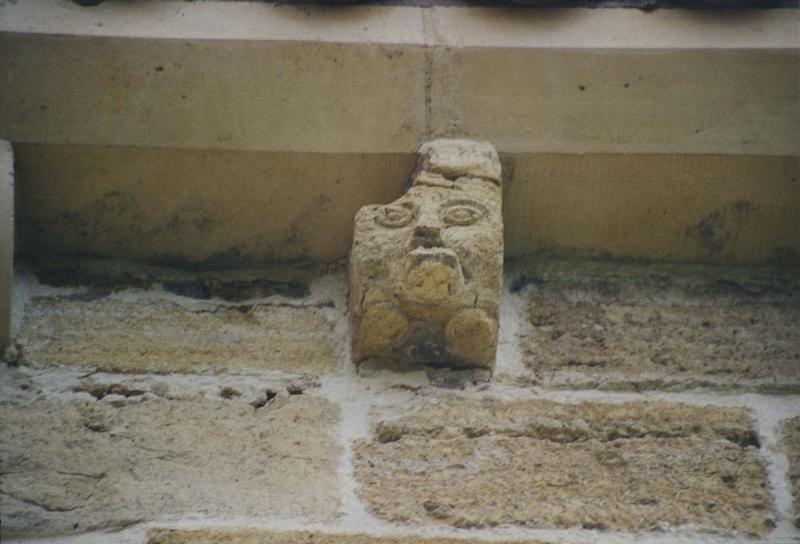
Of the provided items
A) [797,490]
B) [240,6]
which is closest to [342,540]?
[797,490]

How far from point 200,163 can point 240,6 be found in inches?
13.0

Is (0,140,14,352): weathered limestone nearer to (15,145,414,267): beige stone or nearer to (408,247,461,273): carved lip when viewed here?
(15,145,414,267): beige stone

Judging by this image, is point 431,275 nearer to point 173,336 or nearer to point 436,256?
point 436,256

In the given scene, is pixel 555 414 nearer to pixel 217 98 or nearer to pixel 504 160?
pixel 504 160

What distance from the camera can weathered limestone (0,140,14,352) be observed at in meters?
2.78

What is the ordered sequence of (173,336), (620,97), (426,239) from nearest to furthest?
(426,239), (173,336), (620,97)

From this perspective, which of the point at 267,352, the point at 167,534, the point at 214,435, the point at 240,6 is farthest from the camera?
the point at 240,6

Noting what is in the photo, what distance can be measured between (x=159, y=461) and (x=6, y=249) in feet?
1.56

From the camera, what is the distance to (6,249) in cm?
278

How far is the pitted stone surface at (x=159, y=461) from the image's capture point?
99.0 inches

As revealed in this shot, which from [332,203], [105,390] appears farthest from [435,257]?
[105,390]

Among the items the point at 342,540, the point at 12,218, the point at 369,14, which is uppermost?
the point at 369,14

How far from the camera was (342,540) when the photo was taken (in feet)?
8.08

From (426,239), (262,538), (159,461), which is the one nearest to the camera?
(262,538)
